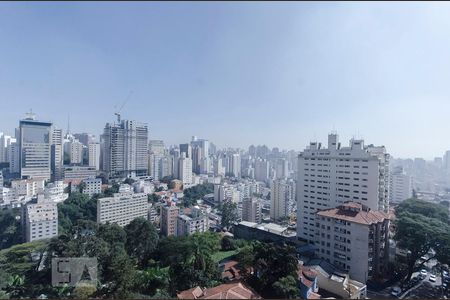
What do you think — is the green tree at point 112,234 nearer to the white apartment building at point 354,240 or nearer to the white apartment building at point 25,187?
the white apartment building at point 354,240

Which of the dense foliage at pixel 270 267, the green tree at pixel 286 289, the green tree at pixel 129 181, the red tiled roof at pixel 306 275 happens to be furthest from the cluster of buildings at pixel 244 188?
the green tree at pixel 286 289

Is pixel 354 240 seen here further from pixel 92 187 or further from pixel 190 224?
pixel 92 187

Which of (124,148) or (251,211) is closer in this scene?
(251,211)

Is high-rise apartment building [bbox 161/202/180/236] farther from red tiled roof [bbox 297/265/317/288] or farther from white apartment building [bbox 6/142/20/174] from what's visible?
white apartment building [bbox 6/142/20/174]

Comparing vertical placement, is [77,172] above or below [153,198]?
above

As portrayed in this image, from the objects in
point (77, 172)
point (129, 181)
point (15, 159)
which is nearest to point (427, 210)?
point (129, 181)

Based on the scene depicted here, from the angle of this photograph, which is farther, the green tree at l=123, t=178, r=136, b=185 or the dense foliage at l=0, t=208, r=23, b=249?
the green tree at l=123, t=178, r=136, b=185

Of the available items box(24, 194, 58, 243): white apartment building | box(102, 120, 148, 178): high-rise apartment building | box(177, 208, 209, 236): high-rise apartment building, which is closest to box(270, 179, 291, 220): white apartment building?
box(177, 208, 209, 236): high-rise apartment building
